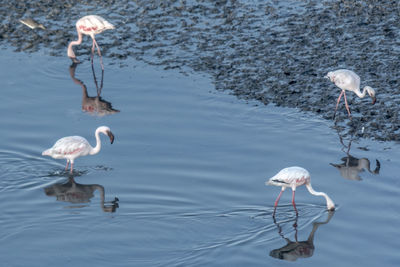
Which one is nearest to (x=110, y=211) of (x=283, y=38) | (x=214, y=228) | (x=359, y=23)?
(x=214, y=228)

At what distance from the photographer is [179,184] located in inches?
520

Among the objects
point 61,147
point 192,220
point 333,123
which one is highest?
point 333,123

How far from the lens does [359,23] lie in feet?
63.9

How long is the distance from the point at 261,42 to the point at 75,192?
24.1ft

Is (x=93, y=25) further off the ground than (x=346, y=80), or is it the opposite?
(x=93, y=25)

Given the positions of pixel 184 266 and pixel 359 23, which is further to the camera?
pixel 359 23

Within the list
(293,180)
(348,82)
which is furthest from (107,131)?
(348,82)

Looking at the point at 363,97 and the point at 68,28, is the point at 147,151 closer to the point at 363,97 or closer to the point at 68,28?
the point at 363,97

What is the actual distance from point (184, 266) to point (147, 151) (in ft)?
12.4

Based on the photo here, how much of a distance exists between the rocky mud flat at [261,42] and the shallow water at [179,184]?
2.25 feet

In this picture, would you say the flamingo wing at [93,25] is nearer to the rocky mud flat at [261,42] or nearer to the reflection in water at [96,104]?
the rocky mud flat at [261,42]

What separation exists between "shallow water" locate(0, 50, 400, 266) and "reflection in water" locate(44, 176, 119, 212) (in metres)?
0.02

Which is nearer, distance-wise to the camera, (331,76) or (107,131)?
(107,131)

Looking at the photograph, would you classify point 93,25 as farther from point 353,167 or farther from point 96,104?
point 353,167
